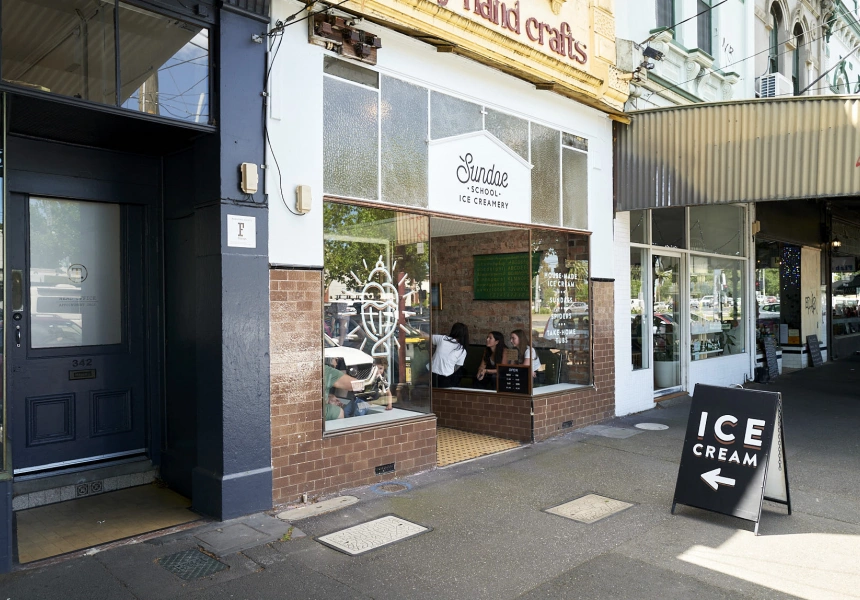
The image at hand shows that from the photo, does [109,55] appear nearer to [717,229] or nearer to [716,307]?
[717,229]

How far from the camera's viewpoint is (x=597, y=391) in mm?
9562

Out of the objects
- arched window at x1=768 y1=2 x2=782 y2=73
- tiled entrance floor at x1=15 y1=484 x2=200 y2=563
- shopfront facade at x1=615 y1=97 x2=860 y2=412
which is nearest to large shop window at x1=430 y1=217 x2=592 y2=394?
shopfront facade at x1=615 y1=97 x2=860 y2=412

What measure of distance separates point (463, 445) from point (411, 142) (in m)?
3.83

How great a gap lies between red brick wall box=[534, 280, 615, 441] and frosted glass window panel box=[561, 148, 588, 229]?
1.01 meters

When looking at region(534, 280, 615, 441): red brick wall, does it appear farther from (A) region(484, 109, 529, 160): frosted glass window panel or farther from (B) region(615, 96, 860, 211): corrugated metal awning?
(A) region(484, 109, 529, 160): frosted glass window panel

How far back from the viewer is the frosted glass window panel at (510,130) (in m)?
8.08

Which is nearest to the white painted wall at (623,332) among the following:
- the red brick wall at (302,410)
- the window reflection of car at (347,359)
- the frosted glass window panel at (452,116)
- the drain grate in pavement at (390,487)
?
the frosted glass window panel at (452,116)

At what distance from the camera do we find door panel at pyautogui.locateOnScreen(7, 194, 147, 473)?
18.6ft

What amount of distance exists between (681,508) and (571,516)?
1.06 meters

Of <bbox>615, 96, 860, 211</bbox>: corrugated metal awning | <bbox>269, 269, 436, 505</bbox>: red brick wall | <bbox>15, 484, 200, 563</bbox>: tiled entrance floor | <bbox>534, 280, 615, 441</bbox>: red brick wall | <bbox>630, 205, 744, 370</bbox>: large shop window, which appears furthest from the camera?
<bbox>630, 205, 744, 370</bbox>: large shop window

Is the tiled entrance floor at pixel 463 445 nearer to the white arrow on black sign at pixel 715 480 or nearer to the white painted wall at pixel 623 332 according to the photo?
the white painted wall at pixel 623 332

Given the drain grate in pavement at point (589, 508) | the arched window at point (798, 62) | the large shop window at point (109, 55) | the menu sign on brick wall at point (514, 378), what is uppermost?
the arched window at point (798, 62)

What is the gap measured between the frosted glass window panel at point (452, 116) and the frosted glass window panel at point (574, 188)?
1853 mm

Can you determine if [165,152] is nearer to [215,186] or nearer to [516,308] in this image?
[215,186]
